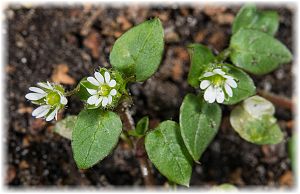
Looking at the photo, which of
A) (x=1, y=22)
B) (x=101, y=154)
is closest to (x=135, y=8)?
(x=1, y=22)

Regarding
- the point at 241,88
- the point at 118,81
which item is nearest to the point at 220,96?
the point at 241,88

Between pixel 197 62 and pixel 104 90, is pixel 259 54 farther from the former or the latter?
pixel 104 90

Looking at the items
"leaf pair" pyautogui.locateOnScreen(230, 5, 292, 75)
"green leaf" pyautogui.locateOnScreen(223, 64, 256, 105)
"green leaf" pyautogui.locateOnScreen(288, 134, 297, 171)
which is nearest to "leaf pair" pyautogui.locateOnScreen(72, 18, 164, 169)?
"green leaf" pyautogui.locateOnScreen(223, 64, 256, 105)

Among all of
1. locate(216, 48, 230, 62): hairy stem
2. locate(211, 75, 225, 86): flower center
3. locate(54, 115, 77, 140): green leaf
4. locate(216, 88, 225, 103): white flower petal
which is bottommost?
locate(54, 115, 77, 140): green leaf

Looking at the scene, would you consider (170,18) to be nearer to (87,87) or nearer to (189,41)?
(189,41)

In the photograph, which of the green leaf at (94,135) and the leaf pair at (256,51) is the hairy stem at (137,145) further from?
the leaf pair at (256,51)

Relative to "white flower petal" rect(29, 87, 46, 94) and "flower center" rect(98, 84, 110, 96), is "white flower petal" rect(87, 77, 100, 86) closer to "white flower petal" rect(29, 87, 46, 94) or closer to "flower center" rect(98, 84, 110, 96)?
"flower center" rect(98, 84, 110, 96)
